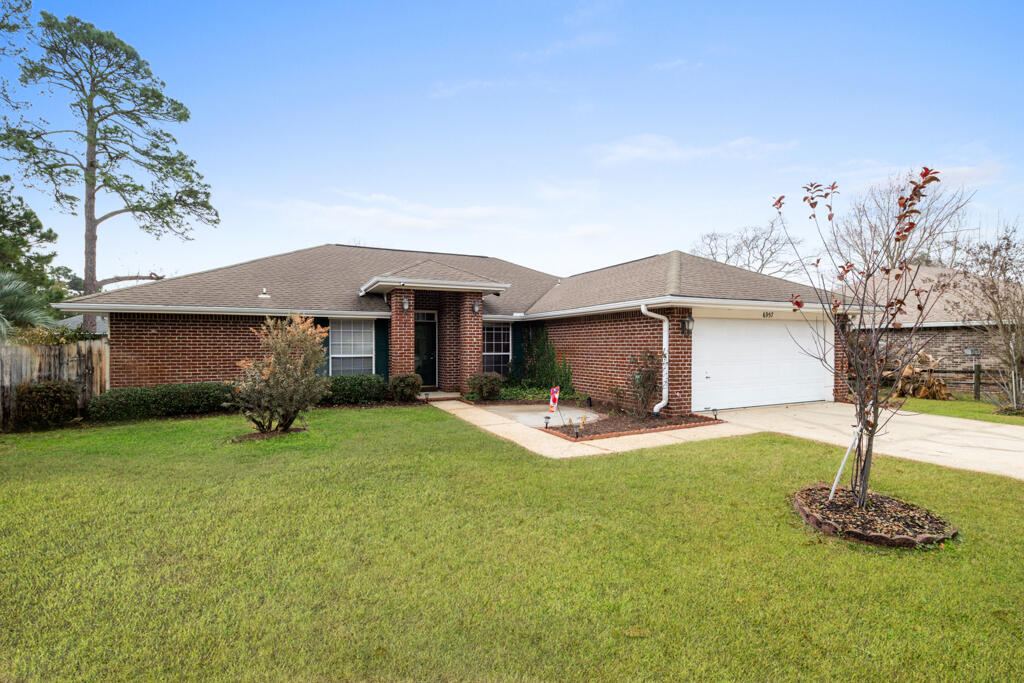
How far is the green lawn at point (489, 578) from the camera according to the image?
2.55 metres

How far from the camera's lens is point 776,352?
1163 centimetres

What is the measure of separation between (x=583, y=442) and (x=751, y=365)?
565 centimetres

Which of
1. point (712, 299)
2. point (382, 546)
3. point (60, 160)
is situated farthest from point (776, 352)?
point (60, 160)

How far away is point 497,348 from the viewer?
50.8 ft

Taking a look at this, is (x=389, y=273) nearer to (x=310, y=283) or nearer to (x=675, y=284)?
(x=310, y=283)

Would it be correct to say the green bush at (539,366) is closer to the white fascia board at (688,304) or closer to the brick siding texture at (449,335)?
the brick siding texture at (449,335)

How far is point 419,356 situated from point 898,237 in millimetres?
12205

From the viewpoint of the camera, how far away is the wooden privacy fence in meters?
9.17

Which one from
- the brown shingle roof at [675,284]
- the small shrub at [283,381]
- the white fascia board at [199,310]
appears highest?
the brown shingle roof at [675,284]

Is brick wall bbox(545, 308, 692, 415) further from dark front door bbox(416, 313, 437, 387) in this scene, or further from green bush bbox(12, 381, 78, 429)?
green bush bbox(12, 381, 78, 429)

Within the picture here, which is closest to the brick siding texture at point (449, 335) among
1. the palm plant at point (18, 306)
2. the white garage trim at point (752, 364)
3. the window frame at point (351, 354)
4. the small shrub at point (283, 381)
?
the window frame at point (351, 354)

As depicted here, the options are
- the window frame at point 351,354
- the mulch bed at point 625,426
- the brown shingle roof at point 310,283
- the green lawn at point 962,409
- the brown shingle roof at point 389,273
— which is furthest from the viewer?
the window frame at point 351,354

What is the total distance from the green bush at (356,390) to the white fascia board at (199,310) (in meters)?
1.76

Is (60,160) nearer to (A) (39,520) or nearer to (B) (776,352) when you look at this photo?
(A) (39,520)
